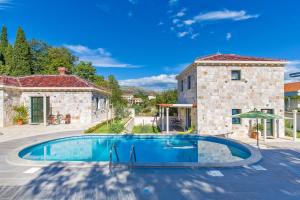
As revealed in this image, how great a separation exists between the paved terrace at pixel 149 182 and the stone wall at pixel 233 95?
25.7 feet

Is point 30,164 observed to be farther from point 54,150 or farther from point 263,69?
point 263,69

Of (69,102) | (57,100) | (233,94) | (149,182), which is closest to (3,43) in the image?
(57,100)

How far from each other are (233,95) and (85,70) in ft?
133

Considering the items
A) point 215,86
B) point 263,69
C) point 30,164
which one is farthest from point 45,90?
point 263,69

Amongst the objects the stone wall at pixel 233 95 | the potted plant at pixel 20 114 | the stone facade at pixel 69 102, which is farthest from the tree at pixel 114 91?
the stone wall at pixel 233 95

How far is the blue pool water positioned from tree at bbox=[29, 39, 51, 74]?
41588 millimetres

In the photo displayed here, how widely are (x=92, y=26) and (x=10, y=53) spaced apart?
2531cm

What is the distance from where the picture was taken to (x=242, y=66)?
52.1 ft

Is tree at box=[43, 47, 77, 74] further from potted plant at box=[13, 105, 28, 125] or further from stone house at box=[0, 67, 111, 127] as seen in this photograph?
potted plant at box=[13, 105, 28, 125]

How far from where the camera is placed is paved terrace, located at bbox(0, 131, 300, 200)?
18.2ft

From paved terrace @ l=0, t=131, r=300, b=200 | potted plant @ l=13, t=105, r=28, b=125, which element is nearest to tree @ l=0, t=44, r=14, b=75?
potted plant @ l=13, t=105, r=28, b=125

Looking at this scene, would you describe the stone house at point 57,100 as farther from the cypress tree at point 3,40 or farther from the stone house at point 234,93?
the cypress tree at point 3,40

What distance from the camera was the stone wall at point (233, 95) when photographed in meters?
15.9

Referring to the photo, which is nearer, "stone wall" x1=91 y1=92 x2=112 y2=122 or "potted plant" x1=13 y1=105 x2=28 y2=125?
"potted plant" x1=13 y1=105 x2=28 y2=125
